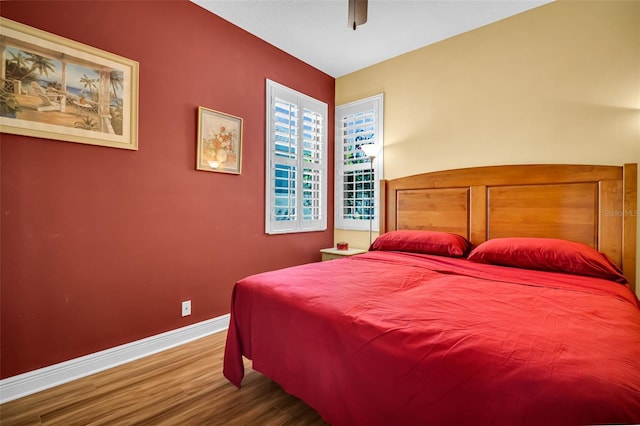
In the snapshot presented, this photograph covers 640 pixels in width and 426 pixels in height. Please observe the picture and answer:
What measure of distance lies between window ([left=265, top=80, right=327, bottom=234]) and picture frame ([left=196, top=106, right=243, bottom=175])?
385 mm

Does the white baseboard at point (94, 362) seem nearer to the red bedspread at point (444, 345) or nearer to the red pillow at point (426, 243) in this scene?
the red bedspread at point (444, 345)

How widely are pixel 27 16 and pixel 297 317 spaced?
7.80 ft

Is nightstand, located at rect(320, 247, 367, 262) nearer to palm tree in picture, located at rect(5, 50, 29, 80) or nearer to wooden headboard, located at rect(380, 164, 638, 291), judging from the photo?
wooden headboard, located at rect(380, 164, 638, 291)

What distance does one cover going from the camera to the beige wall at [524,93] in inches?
90.4

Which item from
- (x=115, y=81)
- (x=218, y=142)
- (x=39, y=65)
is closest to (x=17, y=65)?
(x=39, y=65)

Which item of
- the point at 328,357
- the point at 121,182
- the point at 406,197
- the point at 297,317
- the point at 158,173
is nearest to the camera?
the point at 328,357

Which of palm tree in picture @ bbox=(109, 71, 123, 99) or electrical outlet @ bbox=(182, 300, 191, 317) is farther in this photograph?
electrical outlet @ bbox=(182, 300, 191, 317)

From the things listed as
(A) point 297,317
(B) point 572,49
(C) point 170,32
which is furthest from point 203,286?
(B) point 572,49

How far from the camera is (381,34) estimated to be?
3.04 metres

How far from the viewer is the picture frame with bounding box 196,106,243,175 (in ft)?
8.71

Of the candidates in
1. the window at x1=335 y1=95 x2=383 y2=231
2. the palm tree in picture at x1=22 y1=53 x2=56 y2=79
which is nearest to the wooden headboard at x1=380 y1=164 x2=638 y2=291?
the window at x1=335 y1=95 x2=383 y2=231

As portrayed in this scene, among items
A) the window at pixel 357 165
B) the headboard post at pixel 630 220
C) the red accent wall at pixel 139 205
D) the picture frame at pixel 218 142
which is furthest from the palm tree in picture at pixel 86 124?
the headboard post at pixel 630 220

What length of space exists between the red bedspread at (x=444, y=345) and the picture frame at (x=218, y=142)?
4.29 feet

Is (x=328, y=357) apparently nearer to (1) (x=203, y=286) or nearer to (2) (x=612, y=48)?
(1) (x=203, y=286)
